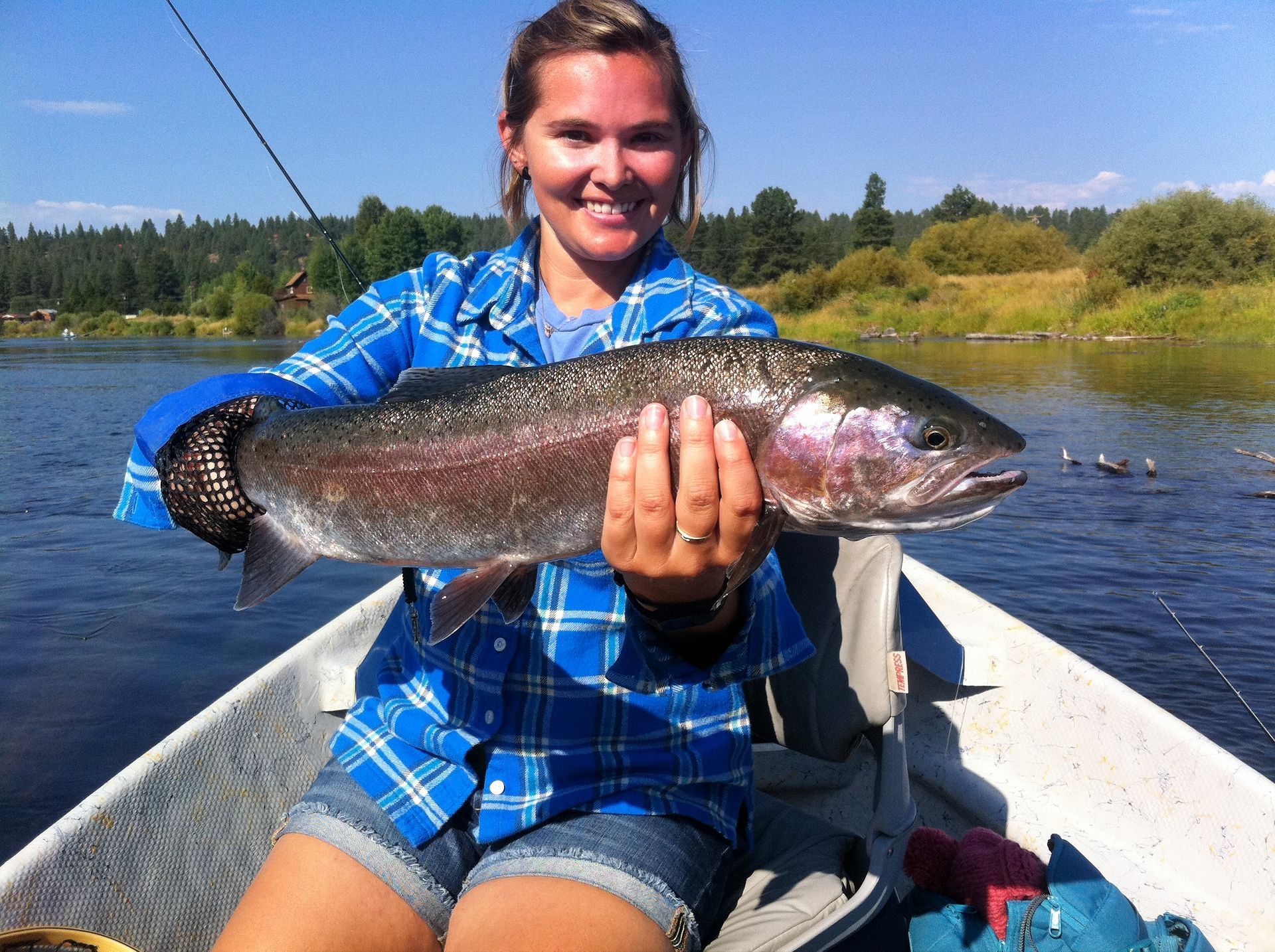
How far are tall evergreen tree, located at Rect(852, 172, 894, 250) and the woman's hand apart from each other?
326 feet

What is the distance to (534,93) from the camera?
3178 millimetres

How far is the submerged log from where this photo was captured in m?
14.9

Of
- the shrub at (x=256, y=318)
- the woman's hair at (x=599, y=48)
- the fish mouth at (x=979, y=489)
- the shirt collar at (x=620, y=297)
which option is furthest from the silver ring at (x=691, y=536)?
the shrub at (x=256, y=318)

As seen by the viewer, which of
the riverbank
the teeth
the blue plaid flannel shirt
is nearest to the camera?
the blue plaid flannel shirt

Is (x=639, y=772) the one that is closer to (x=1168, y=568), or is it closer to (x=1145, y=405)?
(x=1168, y=568)

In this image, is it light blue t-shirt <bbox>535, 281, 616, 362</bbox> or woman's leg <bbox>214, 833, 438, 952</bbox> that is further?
light blue t-shirt <bbox>535, 281, 616, 362</bbox>

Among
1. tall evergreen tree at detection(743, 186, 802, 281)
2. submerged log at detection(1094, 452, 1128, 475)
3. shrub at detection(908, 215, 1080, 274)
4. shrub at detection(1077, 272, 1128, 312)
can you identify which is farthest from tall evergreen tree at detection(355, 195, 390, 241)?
submerged log at detection(1094, 452, 1128, 475)

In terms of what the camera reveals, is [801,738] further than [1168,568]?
No

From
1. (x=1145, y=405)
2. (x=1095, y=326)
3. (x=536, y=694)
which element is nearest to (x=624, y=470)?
(x=536, y=694)

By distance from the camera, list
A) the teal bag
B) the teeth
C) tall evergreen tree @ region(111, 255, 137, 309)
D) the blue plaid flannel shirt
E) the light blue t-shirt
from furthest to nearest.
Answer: tall evergreen tree @ region(111, 255, 137, 309)
the light blue t-shirt
the teeth
the teal bag
the blue plaid flannel shirt

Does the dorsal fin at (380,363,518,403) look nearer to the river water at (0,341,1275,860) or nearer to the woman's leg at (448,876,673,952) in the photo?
the woman's leg at (448,876,673,952)

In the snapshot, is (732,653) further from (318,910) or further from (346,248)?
(346,248)

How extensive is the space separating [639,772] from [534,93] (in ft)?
7.10

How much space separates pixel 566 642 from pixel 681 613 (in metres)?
0.41
